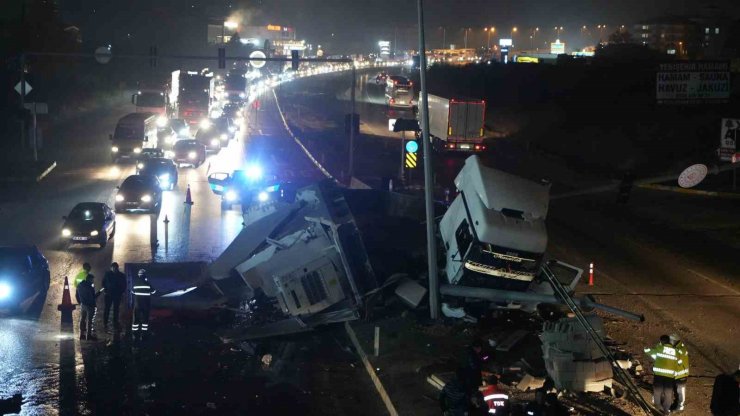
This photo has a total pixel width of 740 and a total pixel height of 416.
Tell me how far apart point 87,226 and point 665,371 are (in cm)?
1648

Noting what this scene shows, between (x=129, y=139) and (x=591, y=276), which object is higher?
(x=129, y=139)

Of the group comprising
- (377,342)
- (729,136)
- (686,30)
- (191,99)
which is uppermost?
(686,30)

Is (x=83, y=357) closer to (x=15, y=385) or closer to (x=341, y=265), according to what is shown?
Answer: (x=15, y=385)

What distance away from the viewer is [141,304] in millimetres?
15055

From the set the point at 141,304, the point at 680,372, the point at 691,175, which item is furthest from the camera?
the point at 691,175

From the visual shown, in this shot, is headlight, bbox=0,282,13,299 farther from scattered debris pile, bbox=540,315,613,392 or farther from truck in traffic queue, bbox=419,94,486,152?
truck in traffic queue, bbox=419,94,486,152

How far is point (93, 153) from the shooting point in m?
51.8

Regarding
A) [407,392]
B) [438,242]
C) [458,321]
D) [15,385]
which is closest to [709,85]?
[438,242]

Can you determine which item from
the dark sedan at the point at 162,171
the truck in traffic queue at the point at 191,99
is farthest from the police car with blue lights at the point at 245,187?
the truck in traffic queue at the point at 191,99

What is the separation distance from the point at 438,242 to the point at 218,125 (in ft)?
129

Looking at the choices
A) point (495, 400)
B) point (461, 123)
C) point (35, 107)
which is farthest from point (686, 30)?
point (495, 400)

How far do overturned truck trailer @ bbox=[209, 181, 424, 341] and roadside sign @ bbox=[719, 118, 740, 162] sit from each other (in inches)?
519

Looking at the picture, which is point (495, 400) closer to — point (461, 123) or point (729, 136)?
point (729, 136)

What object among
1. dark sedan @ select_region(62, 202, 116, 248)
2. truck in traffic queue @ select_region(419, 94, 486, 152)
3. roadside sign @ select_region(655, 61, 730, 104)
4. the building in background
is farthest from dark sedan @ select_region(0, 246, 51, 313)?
the building in background
